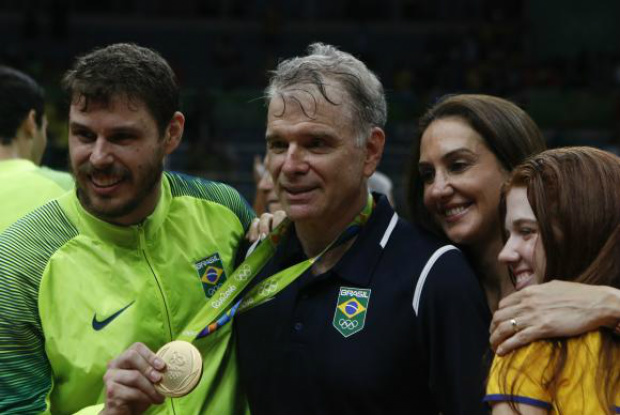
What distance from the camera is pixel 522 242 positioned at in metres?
2.59

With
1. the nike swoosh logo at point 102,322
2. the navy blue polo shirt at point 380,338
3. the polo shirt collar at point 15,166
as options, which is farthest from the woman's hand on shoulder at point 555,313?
the polo shirt collar at point 15,166

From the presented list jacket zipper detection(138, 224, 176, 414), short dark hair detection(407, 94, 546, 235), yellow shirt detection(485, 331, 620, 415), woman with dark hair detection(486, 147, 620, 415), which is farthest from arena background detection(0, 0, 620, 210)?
yellow shirt detection(485, 331, 620, 415)

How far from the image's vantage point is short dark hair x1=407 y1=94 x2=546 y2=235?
3197 millimetres

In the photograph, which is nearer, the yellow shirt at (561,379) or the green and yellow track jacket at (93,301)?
the yellow shirt at (561,379)

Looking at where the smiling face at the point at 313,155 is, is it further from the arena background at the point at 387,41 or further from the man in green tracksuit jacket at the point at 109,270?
the arena background at the point at 387,41

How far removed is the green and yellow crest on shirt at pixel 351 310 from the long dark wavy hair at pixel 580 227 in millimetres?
588

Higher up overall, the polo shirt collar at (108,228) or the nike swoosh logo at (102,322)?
the polo shirt collar at (108,228)

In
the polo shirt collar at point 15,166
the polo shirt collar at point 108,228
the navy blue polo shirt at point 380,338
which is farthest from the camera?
the polo shirt collar at point 15,166

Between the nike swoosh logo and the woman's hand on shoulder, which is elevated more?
the woman's hand on shoulder

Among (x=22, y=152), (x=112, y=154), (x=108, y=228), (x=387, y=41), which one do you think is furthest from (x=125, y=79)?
(x=387, y=41)

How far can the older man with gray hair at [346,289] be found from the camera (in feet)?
9.12

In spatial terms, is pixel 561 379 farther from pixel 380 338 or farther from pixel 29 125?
pixel 29 125

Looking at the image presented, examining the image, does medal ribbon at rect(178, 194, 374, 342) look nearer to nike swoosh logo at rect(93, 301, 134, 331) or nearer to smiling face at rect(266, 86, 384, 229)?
smiling face at rect(266, 86, 384, 229)

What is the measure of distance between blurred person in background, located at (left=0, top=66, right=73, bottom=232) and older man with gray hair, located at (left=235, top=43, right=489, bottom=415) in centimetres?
166
